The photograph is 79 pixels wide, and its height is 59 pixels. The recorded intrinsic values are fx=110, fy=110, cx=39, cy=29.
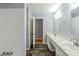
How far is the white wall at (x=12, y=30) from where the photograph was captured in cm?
231

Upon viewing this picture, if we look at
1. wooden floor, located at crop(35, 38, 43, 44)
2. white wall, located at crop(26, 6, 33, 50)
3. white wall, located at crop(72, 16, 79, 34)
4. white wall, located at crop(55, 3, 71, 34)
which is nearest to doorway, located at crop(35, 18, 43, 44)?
wooden floor, located at crop(35, 38, 43, 44)

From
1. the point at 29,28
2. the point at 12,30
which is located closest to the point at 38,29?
the point at 29,28

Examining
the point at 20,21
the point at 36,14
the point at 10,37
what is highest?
the point at 36,14

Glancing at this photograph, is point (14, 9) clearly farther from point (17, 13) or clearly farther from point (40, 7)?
point (40, 7)

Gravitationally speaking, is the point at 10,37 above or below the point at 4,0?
below

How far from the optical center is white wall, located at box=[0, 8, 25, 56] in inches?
91.0

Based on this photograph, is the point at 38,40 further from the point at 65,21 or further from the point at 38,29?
the point at 65,21

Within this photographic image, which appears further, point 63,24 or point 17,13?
point 63,24

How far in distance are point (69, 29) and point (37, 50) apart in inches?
36.5

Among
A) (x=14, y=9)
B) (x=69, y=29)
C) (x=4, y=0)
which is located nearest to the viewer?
(x=4, y=0)

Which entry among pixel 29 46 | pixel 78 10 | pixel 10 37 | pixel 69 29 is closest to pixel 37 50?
pixel 29 46

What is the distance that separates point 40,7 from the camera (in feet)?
7.52

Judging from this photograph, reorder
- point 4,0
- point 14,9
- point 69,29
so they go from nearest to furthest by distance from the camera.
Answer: point 4,0 < point 14,9 < point 69,29

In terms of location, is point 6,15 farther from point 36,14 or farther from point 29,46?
point 29,46
